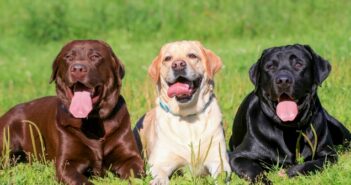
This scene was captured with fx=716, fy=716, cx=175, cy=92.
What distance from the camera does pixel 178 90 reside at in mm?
6254

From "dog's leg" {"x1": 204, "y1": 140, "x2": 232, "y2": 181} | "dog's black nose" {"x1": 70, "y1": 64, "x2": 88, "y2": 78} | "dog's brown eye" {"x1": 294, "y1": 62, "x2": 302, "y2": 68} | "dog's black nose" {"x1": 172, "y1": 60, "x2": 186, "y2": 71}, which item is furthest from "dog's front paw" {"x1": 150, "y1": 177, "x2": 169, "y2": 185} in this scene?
"dog's brown eye" {"x1": 294, "y1": 62, "x2": 302, "y2": 68}

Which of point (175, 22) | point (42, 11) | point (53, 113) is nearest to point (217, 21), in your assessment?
point (175, 22)

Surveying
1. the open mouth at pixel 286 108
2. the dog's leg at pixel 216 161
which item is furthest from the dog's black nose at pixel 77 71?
the open mouth at pixel 286 108

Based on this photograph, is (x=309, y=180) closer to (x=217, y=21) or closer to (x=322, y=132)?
(x=322, y=132)

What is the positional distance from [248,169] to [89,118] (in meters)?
1.50

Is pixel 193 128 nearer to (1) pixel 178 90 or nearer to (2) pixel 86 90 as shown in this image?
(1) pixel 178 90

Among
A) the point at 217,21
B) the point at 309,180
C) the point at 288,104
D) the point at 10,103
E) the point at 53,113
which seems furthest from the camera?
the point at 217,21

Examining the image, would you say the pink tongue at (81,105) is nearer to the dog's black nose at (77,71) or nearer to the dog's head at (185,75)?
the dog's black nose at (77,71)

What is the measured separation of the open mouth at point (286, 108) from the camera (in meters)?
6.26

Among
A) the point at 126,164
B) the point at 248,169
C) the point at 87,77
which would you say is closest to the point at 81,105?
the point at 87,77

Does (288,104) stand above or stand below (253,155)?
above

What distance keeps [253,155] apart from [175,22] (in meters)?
11.0

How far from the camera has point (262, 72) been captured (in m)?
6.49

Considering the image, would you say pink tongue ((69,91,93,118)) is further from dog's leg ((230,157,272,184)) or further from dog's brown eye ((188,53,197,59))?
dog's leg ((230,157,272,184))
